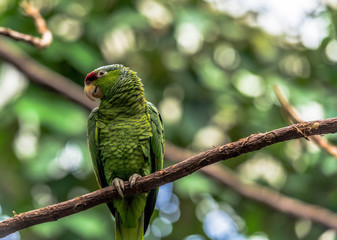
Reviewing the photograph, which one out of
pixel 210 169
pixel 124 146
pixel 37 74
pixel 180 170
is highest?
pixel 37 74

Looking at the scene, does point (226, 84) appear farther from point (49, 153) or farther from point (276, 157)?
point (49, 153)

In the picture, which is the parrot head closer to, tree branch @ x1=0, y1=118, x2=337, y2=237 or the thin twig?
tree branch @ x1=0, y1=118, x2=337, y2=237

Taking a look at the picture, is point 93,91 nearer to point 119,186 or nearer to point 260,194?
point 119,186

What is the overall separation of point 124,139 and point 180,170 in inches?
32.2

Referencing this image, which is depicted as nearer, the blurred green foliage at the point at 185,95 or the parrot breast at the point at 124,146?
the parrot breast at the point at 124,146

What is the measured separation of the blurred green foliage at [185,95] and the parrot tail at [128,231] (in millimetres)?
1671

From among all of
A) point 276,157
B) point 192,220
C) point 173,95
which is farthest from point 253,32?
point 192,220

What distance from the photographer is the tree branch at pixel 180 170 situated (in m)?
2.20

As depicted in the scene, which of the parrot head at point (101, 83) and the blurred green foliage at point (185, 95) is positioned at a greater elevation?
the blurred green foliage at point (185, 95)

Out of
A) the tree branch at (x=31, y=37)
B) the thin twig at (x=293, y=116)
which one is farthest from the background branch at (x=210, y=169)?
the thin twig at (x=293, y=116)

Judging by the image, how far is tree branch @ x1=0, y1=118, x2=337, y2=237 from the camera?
2.20 meters

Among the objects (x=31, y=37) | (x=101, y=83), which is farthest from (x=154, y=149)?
(x=31, y=37)

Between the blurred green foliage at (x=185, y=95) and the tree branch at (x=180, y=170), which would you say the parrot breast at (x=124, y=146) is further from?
the blurred green foliage at (x=185, y=95)

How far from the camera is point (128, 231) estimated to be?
3.39 meters
